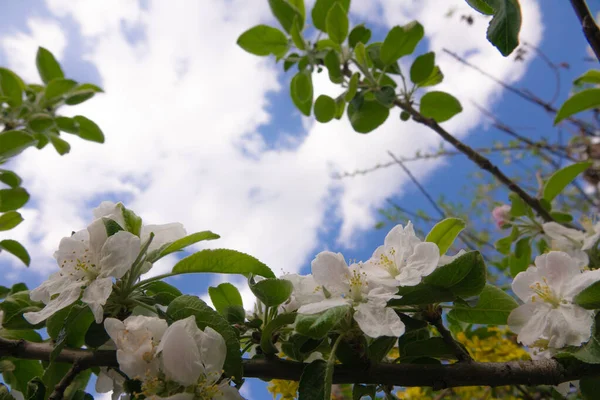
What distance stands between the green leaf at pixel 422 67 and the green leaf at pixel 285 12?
0.46 m

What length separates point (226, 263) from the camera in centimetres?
76

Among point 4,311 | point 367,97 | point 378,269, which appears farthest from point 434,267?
point 367,97

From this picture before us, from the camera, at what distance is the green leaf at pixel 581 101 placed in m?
1.26

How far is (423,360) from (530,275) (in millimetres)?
253

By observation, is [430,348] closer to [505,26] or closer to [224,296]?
[224,296]

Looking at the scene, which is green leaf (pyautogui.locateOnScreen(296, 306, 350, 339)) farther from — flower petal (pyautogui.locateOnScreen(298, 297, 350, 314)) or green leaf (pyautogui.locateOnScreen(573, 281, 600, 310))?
green leaf (pyautogui.locateOnScreen(573, 281, 600, 310))

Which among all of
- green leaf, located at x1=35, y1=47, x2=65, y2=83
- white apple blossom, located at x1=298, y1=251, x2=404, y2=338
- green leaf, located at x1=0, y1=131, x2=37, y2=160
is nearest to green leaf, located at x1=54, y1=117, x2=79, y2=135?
green leaf, located at x1=35, y1=47, x2=65, y2=83

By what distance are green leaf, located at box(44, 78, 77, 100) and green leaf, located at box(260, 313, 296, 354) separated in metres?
1.43

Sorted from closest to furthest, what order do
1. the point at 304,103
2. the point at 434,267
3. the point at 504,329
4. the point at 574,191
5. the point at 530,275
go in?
the point at 434,267, the point at 530,275, the point at 504,329, the point at 304,103, the point at 574,191

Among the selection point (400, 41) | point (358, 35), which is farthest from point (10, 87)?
point (400, 41)

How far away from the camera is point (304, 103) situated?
5.82 ft

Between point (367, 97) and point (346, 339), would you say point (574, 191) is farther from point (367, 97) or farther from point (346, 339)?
point (346, 339)

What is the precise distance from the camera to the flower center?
0.79m

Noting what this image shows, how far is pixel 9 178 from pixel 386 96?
116cm
